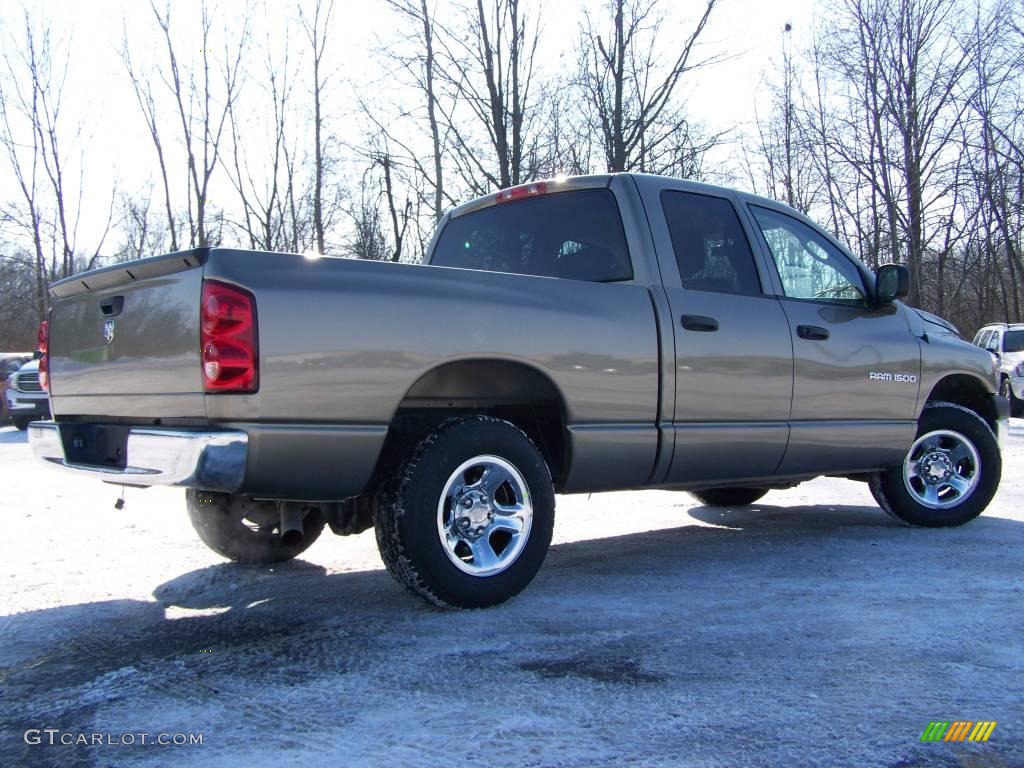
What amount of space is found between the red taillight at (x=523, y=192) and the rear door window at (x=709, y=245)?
0.64 m

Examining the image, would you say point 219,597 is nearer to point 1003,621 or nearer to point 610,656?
point 610,656

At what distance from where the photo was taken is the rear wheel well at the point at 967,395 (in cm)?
572

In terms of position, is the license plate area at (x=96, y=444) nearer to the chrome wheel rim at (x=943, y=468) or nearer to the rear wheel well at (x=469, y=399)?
the rear wheel well at (x=469, y=399)

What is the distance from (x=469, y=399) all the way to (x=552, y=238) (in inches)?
44.9

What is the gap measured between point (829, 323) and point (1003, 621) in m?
1.95

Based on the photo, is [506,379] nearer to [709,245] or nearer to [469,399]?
[469,399]

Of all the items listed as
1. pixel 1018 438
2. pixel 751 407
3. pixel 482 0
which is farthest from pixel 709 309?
pixel 482 0

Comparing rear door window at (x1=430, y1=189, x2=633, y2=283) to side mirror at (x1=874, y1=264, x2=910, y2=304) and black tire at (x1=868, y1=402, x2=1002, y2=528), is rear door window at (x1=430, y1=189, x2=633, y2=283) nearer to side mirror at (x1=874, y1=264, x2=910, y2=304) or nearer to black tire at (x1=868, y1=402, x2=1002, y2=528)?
side mirror at (x1=874, y1=264, x2=910, y2=304)

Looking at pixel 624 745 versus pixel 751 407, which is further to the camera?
pixel 751 407

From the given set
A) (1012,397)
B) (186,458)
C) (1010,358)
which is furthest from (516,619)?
(1010,358)

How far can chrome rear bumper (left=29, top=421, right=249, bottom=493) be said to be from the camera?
9.65 ft

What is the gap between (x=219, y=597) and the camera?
3.97 m

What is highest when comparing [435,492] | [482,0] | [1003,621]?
[482,0]

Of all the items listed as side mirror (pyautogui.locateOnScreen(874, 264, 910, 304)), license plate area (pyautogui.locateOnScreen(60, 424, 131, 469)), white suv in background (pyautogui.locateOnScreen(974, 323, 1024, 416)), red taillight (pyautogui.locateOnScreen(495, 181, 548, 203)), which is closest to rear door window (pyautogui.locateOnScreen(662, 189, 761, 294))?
red taillight (pyautogui.locateOnScreen(495, 181, 548, 203))
